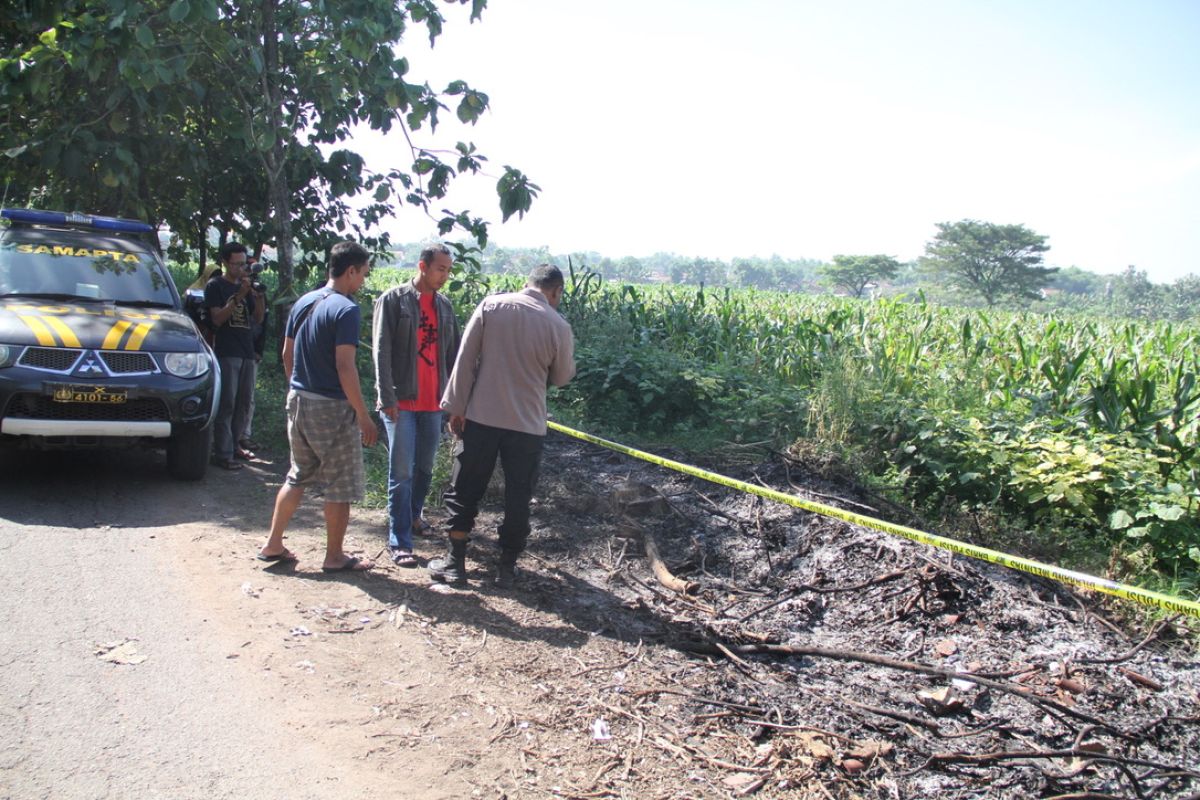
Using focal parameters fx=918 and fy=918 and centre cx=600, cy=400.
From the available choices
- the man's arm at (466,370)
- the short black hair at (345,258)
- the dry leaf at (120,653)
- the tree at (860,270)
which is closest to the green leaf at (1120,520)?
the man's arm at (466,370)

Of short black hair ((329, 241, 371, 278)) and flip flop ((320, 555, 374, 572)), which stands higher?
short black hair ((329, 241, 371, 278))

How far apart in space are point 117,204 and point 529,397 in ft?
28.0

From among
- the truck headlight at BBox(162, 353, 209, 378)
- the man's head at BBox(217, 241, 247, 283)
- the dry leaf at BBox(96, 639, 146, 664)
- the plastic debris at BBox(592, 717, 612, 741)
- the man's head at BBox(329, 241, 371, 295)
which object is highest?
the man's head at BBox(329, 241, 371, 295)

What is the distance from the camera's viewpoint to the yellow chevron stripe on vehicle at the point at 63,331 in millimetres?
6766

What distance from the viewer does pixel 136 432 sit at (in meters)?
6.92

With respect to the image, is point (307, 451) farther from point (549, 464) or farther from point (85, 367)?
point (549, 464)

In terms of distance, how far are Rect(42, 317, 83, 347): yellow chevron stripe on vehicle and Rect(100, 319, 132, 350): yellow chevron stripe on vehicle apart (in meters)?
0.18

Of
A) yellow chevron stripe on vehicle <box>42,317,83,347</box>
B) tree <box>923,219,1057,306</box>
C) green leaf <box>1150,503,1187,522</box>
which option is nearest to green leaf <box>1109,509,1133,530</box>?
green leaf <box>1150,503,1187,522</box>

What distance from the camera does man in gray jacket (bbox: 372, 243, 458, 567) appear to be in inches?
227

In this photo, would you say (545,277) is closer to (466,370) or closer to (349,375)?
(466,370)

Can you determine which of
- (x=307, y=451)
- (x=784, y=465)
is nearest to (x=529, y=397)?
(x=307, y=451)

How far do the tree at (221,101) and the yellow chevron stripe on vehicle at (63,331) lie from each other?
270 centimetres

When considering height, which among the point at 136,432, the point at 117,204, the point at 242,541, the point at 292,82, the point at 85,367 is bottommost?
the point at 242,541

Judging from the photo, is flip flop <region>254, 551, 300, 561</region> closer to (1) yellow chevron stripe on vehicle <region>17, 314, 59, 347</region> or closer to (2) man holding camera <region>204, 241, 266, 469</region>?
(1) yellow chevron stripe on vehicle <region>17, 314, 59, 347</region>
